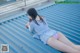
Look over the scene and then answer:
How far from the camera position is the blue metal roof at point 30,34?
2.55 m

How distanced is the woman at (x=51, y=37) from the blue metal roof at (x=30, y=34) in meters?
0.19

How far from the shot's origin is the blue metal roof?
8.37 ft

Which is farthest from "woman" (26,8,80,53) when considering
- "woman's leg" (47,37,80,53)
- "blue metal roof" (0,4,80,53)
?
Result: "blue metal roof" (0,4,80,53)

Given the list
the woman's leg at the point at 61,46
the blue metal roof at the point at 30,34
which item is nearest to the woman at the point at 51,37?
the woman's leg at the point at 61,46

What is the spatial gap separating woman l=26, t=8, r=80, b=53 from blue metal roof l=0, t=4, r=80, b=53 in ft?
0.61

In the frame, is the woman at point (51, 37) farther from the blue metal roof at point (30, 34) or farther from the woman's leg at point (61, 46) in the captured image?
the blue metal roof at point (30, 34)

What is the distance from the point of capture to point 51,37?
2336 millimetres

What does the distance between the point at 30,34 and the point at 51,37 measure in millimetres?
791

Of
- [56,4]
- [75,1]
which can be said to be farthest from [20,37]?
[75,1]

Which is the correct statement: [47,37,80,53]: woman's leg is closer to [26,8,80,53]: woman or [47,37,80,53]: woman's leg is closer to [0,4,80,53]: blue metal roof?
[26,8,80,53]: woman

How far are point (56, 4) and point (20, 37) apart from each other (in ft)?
9.19

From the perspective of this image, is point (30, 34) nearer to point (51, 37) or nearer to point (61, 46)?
point (51, 37)

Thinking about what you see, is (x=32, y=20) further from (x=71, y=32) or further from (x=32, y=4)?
(x=32, y=4)

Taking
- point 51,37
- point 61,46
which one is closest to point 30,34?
point 51,37
